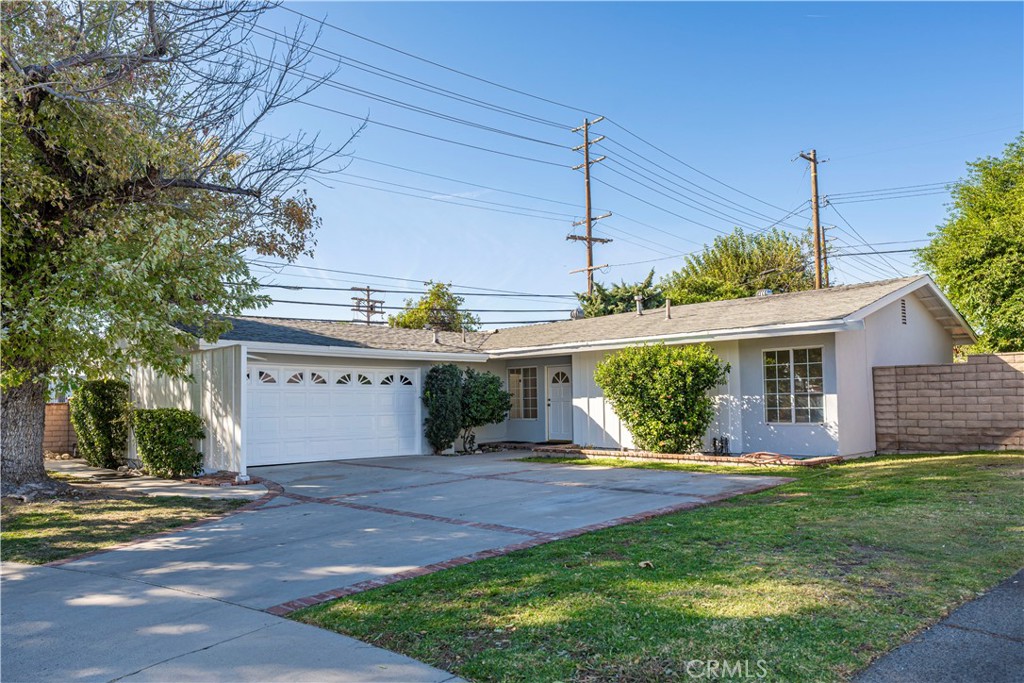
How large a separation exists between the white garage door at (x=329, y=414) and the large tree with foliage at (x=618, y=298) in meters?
13.3

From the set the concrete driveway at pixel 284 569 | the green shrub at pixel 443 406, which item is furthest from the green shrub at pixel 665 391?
the green shrub at pixel 443 406

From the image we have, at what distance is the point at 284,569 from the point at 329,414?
33.2 feet

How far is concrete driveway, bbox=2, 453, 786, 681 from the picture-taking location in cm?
417

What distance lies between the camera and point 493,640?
4.21m

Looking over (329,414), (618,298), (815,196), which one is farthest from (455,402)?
(815,196)

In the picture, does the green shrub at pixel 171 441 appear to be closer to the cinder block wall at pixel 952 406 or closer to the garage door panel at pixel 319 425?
the garage door panel at pixel 319 425

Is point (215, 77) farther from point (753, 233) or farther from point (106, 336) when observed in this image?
point (753, 233)

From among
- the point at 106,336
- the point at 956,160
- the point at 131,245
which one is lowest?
the point at 106,336

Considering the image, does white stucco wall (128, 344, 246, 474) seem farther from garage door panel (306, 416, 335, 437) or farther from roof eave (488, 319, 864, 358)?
roof eave (488, 319, 864, 358)

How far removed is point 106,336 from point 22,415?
3795 mm

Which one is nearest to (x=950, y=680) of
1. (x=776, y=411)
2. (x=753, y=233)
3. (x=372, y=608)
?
(x=372, y=608)

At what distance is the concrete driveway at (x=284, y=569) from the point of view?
4.17 meters

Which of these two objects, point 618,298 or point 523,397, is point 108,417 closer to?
point 523,397

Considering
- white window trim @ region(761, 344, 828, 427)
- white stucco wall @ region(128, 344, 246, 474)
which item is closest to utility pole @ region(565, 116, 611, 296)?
white window trim @ region(761, 344, 828, 427)
